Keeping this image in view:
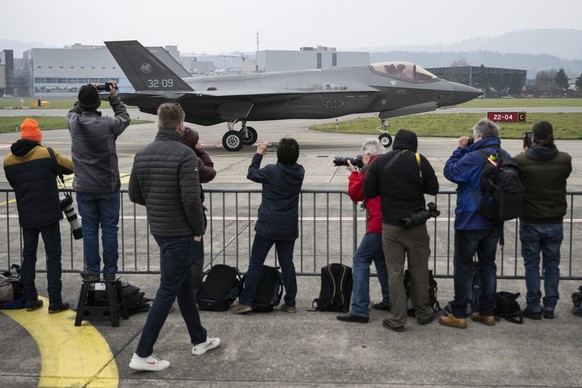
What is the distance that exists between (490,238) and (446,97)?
1730 centimetres

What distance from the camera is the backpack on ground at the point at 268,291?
647 centimetres

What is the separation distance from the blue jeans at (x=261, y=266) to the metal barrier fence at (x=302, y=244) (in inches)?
37.3

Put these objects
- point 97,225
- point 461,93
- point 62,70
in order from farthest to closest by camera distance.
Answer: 1. point 62,70
2. point 461,93
3. point 97,225

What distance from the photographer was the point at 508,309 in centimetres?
621

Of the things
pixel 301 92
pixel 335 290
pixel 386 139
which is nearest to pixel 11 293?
pixel 335 290

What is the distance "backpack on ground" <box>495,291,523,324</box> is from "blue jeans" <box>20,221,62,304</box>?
13.6ft

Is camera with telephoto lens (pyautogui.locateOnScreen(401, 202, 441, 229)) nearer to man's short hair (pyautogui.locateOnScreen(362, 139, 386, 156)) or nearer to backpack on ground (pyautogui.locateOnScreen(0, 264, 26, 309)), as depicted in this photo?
man's short hair (pyautogui.locateOnScreen(362, 139, 386, 156))

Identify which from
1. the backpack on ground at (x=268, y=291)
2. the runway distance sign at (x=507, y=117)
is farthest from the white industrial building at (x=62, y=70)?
the backpack on ground at (x=268, y=291)

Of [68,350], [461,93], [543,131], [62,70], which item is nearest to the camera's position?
[68,350]

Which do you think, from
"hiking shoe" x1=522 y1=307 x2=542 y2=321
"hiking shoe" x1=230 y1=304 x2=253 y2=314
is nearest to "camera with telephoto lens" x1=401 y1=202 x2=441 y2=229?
"hiking shoe" x1=522 y1=307 x2=542 y2=321

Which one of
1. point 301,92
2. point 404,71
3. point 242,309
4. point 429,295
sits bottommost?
point 242,309

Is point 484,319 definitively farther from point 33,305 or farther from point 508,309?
point 33,305

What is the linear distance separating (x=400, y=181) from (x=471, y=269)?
109 centimetres

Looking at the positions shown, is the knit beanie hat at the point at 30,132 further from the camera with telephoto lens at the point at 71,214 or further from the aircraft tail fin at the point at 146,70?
the aircraft tail fin at the point at 146,70
